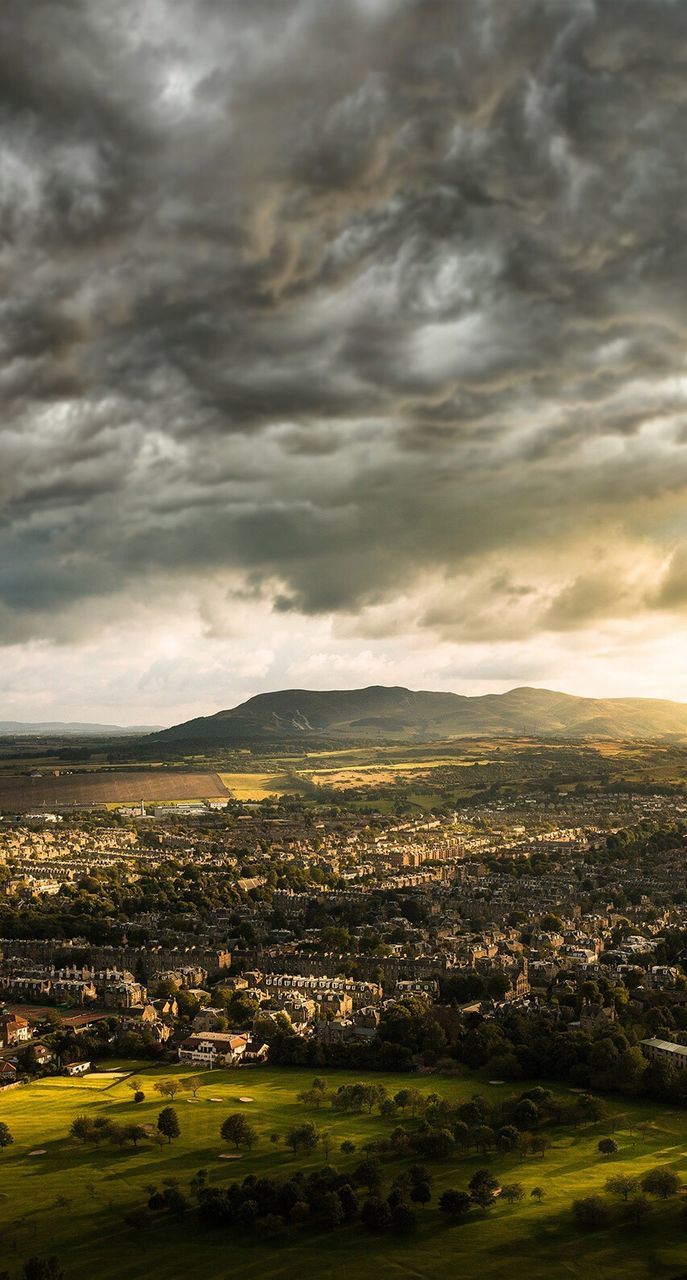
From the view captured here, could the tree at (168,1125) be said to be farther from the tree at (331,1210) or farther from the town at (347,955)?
the town at (347,955)

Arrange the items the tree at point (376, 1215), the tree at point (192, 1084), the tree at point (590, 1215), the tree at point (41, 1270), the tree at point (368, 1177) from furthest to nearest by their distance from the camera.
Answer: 1. the tree at point (192, 1084)
2. the tree at point (368, 1177)
3. the tree at point (376, 1215)
4. the tree at point (590, 1215)
5. the tree at point (41, 1270)

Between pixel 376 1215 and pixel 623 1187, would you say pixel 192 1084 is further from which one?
pixel 623 1187

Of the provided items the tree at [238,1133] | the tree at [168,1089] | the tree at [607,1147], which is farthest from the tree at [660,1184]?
the tree at [168,1089]

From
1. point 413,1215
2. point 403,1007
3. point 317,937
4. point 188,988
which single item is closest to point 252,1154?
point 413,1215

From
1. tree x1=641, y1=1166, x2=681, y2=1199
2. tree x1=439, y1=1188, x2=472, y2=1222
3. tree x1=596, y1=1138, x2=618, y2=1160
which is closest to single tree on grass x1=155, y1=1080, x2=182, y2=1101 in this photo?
tree x1=439, y1=1188, x2=472, y2=1222

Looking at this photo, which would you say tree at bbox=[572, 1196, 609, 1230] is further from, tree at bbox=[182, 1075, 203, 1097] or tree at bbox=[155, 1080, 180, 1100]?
tree at bbox=[155, 1080, 180, 1100]

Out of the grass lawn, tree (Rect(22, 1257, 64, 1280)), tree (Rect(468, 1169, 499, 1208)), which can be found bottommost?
the grass lawn

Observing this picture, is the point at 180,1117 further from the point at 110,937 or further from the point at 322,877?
the point at 322,877

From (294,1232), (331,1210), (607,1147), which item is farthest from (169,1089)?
(607,1147)
